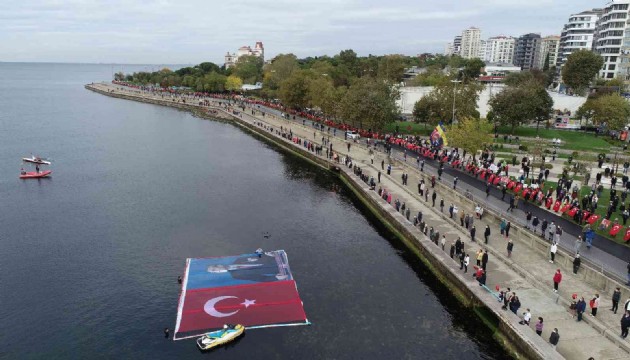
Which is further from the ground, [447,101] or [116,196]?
[447,101]

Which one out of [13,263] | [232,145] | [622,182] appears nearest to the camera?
[13,263]

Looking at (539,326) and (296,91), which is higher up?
(296,91)

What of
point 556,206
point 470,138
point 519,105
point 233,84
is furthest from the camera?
point 233,84

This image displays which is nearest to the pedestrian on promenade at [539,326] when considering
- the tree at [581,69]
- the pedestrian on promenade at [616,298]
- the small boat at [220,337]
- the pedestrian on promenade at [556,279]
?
the pedestrian on promenade at [556,279]

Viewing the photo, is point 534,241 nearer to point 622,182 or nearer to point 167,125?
point 622,182

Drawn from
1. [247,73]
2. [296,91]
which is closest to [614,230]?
[296,91]

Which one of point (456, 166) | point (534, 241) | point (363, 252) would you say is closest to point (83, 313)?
point (363, 252)

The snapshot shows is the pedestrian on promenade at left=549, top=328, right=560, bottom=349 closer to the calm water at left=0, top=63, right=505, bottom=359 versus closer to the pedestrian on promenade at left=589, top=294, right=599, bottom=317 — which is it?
the pedestrian on promenade at left=589, top=294, right=599, bottom=317

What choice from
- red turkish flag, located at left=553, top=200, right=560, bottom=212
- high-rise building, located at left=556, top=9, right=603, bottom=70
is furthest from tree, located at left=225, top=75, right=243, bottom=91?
red turkish flag, located at left=553, top=200, right=560, bottom=212

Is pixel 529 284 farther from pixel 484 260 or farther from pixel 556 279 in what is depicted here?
pixel 484 260
